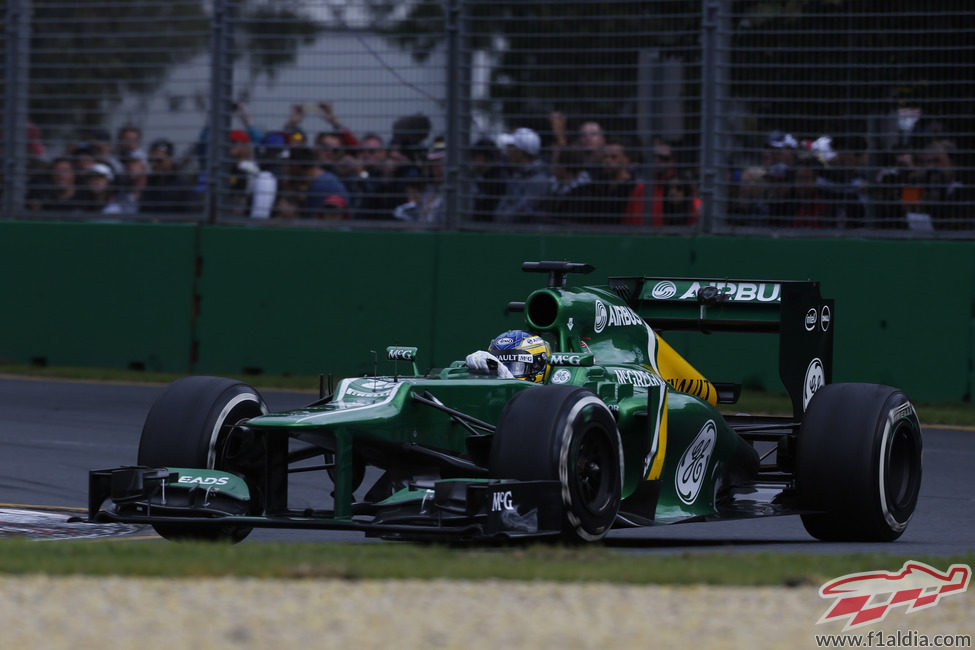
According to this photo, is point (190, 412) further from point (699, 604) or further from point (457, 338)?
point (457, 338)

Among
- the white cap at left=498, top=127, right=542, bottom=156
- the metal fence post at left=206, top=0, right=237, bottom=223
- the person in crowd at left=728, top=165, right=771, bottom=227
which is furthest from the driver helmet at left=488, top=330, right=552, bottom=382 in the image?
the metal fence post at left=206, top=0, right=237, bottom=223

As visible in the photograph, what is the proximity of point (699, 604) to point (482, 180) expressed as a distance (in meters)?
10.3

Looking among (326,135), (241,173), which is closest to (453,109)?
(326,135)

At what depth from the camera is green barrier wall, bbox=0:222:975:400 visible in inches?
545

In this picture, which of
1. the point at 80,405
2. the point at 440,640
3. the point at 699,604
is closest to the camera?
the point at 440,640

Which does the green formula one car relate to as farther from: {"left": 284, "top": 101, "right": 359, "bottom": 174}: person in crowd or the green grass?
{"left": 284, "top": 101, "right": 359, "bottom": 174}: person in crowd

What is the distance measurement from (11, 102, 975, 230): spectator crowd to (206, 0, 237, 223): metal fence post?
7 centimetres

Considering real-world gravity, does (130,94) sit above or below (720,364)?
above

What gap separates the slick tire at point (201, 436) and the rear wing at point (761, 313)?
2.59 metres

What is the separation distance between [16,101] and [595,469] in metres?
11.3

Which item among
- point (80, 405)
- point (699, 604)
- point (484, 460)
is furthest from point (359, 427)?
point (80, 405)

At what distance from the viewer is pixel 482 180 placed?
1540 centimetres

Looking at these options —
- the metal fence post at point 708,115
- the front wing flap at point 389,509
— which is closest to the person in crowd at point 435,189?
the metal fence post at point 708,115

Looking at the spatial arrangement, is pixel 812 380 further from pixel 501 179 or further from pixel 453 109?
pixel 453 109
